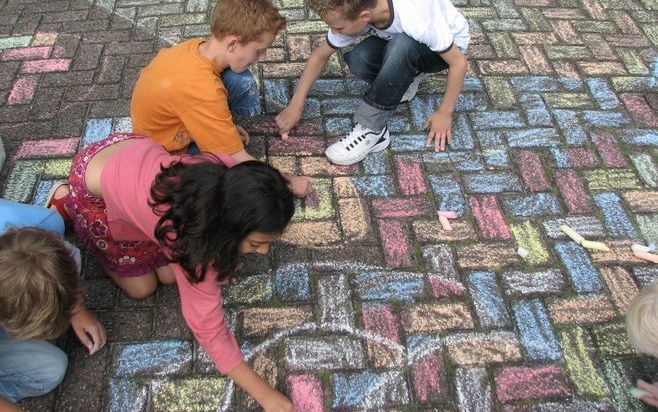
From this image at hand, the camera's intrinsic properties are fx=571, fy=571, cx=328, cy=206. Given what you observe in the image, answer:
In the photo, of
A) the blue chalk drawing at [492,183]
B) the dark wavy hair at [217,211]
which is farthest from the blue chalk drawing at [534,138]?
the dark wavy hair at [217,211]

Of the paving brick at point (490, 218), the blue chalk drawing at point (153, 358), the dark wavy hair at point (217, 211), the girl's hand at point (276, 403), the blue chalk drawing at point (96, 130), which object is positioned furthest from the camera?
the blue chalk drawing at point (96, 130)

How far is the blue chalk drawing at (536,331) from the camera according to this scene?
7.75ft

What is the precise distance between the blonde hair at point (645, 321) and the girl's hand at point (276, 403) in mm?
1253

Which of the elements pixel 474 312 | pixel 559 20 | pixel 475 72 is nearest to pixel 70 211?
pixel 474 312

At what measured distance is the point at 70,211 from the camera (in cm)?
243

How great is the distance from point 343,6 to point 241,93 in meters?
0.75

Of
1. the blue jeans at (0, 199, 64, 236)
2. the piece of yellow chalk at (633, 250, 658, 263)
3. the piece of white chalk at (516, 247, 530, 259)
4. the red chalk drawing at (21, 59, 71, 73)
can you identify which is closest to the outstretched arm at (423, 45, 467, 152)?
the piece of white chalk at (516, 247, 530, 259)

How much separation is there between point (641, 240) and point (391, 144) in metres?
1.36

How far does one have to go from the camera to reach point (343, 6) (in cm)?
260

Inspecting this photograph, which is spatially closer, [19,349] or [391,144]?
[19,349]

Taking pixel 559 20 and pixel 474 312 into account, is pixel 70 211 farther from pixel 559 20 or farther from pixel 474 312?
pixel 559 20

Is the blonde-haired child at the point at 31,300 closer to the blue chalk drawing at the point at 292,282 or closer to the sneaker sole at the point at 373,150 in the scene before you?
the blue chalk drawing at the point at 292,282

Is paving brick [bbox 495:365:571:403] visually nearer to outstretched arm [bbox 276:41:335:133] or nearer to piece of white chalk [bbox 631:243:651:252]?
piece of white chalk [bbox 631:243:651:252]

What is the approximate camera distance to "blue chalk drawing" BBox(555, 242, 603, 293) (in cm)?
260
